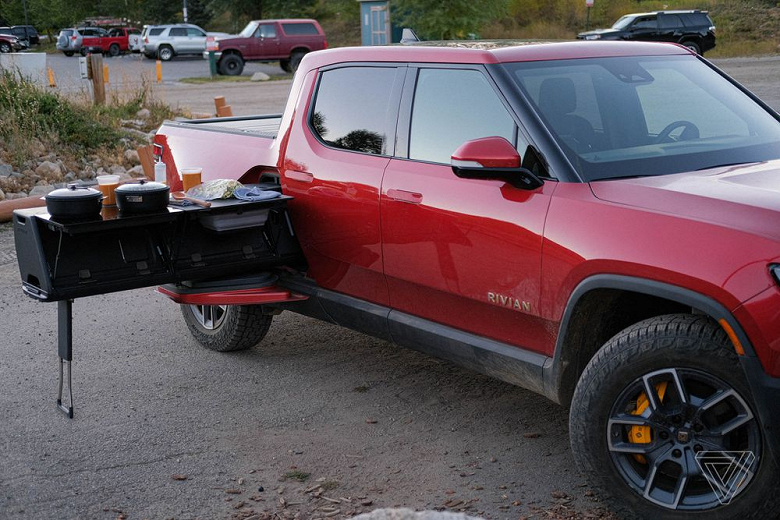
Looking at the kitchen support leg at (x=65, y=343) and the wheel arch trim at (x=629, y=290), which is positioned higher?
the wheel arch trim at (x=629, y=290)

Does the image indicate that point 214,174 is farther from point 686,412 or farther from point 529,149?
point 686,412

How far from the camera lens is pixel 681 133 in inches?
175

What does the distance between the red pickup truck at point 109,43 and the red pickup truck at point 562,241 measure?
4865cm

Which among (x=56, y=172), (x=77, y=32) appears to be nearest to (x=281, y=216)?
(x=56, y=172)

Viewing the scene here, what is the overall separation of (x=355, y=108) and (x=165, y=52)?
42.3m

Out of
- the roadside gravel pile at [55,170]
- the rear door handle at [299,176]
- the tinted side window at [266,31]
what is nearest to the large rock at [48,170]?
the roadside gravel pile at [55,170]

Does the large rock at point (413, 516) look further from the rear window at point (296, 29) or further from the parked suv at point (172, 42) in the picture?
the parked suv at point (172, 42)

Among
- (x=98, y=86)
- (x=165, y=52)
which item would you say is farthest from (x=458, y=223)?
(x=165, y=52)

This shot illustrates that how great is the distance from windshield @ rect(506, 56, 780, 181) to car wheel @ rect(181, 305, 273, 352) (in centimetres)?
249

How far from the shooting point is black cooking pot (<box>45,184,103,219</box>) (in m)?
4.67

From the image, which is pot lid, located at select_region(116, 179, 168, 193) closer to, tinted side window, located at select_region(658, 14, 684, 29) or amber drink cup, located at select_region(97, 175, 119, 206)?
amber drink cup, located at select_region(97, 175, 119, 206)

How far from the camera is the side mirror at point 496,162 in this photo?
3963mm

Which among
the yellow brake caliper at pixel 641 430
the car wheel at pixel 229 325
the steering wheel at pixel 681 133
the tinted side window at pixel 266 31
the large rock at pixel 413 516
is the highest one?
the steering wheel at pixel 681 133

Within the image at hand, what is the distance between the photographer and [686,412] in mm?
3459
